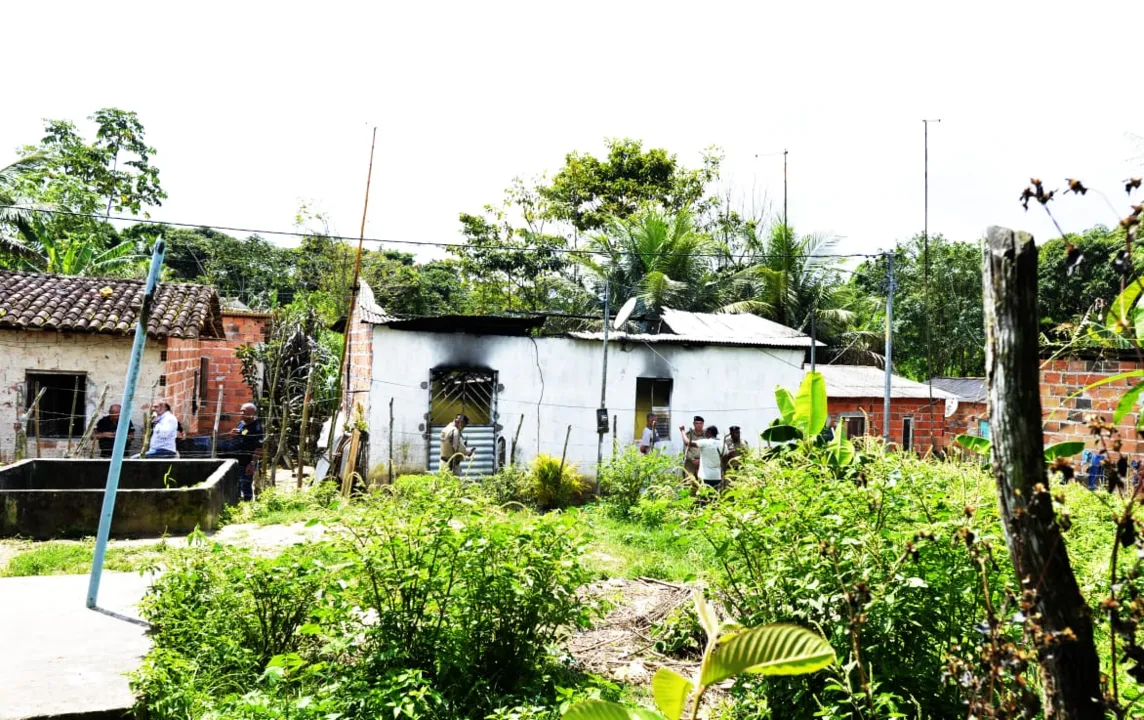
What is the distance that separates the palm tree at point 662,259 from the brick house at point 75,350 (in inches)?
467

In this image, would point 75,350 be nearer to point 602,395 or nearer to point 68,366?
point 68,366

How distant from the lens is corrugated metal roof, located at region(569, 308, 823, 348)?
14336mm

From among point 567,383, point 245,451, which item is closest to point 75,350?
point 245,451

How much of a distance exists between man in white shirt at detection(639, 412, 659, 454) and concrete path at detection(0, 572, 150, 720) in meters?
9.57

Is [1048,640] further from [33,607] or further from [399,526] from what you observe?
[33,607]

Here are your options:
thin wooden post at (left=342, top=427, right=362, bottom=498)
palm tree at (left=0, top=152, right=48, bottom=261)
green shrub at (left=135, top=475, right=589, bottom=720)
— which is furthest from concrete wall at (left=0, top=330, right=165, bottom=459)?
green shrub at (left=135, top=475, right=589, bottom=720)

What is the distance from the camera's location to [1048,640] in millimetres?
1614

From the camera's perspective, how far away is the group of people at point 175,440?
11453mm

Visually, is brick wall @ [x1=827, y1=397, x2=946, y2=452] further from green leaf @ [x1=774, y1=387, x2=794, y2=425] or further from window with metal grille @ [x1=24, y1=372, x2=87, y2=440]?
window with metal grille @ [x1=24, y1=372, x2=87, y2=440]

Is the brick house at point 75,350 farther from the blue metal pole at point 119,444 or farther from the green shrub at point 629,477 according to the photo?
the blue metal pole at point 119,444

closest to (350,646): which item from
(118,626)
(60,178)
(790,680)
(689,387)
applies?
(118,626)

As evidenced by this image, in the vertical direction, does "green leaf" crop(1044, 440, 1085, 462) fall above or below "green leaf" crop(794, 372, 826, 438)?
below

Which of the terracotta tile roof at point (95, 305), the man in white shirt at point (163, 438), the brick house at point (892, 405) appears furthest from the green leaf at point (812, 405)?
the terracotta tile roof at point (95, 305)

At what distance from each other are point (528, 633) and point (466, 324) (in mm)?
9417
